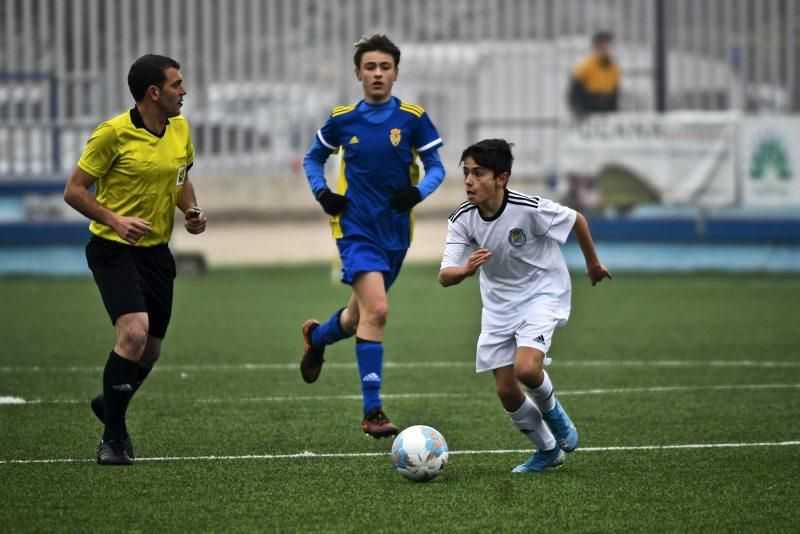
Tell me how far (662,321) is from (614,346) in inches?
79.7

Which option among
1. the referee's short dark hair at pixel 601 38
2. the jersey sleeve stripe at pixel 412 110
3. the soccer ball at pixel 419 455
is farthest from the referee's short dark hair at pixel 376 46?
the referee's short dark hair at pixel 601 38

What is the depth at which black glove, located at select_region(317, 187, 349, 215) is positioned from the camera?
8031 mm

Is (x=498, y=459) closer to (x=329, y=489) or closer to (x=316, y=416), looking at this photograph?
(x=329, y=489)

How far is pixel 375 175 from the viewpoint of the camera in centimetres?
810

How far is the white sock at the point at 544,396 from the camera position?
22.0ft

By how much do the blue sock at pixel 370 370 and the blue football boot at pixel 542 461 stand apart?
3.43ft

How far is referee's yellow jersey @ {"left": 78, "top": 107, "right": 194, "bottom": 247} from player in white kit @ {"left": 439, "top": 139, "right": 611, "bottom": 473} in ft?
4.84

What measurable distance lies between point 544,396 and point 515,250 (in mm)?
692

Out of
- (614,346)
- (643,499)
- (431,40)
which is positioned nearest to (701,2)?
(431,40)

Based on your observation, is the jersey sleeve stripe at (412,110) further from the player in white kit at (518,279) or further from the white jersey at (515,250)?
the white jersey at (515,250)

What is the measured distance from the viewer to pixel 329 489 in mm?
6262

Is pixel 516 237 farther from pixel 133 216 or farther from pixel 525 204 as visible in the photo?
pixel 133 216

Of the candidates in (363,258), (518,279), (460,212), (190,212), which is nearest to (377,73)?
(363,258)

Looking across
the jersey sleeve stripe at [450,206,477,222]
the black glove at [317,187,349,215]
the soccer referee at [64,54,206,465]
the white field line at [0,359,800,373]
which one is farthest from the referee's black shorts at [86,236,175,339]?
the white field line at [0,359,800,373]
